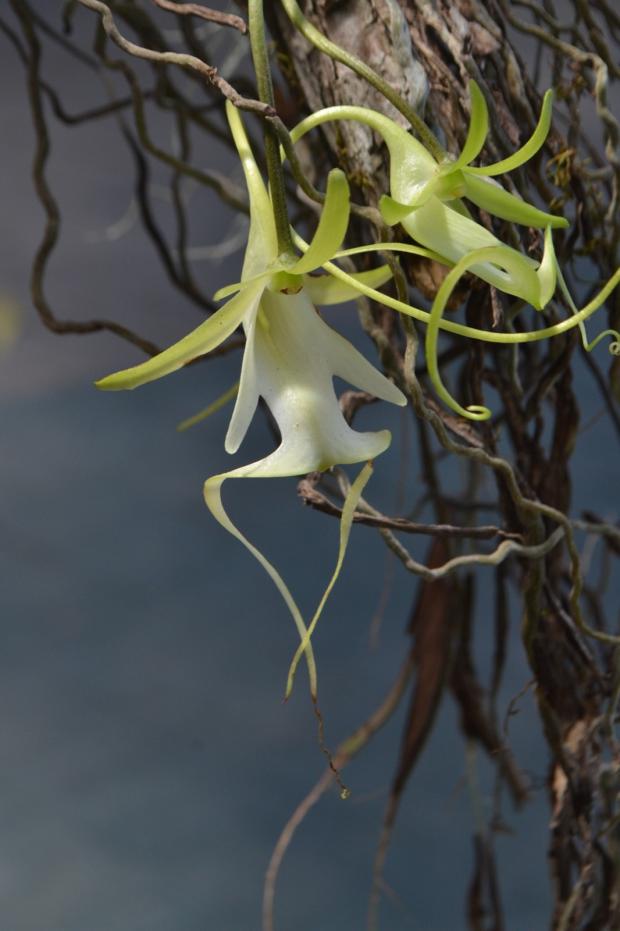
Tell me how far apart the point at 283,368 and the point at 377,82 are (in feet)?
0.38

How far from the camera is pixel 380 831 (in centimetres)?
111

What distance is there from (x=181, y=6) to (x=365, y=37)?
0.09 meters

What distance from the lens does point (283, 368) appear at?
0.42 metres

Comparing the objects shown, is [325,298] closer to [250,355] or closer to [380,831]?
[250,355]

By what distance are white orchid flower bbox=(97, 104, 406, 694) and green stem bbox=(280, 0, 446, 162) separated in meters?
0.05

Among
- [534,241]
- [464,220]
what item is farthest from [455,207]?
[534,241]

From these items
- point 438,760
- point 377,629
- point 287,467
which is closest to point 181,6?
point 287,467

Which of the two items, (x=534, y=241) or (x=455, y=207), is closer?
(x=455, y=207)

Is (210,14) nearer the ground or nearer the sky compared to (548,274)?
nearer the sky

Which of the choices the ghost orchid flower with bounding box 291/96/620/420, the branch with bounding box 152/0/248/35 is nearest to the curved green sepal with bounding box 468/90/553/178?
the ghost orchid flower with bounding box 291/96/620/420

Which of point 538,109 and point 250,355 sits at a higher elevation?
point 538,109

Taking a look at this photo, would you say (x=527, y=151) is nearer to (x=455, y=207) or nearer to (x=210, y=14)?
(x=455, y=207)

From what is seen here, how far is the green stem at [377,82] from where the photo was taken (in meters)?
0.41

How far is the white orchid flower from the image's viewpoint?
0.39 meters
